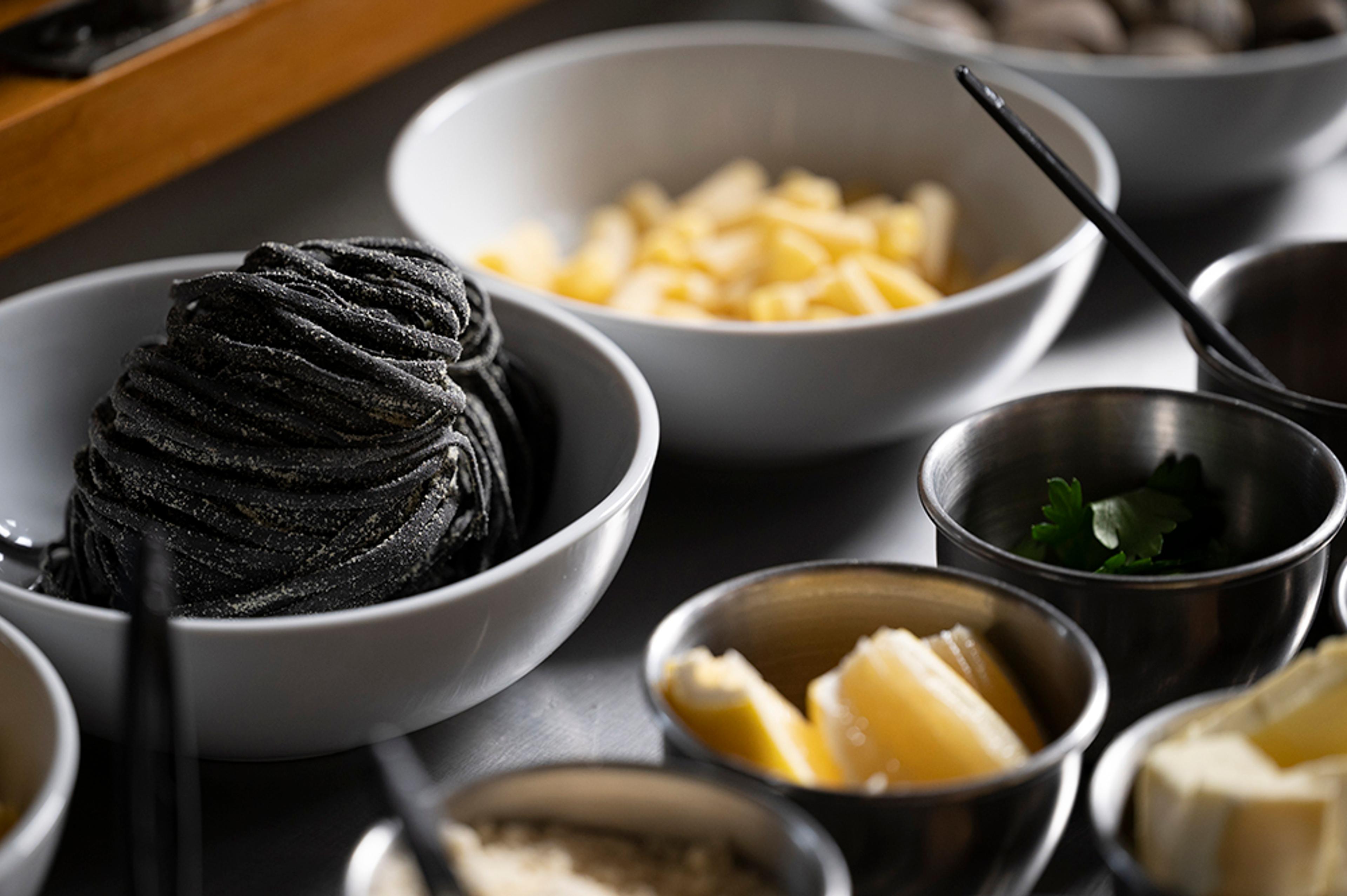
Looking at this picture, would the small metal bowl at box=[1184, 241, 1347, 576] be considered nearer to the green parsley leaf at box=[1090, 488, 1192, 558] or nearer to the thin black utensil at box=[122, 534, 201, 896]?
the green parsley leaf at box=[1090, 488, 1192, 558]

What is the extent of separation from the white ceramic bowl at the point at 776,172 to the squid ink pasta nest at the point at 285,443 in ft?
0.55

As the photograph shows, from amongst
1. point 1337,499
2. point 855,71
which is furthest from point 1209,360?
point 855,71

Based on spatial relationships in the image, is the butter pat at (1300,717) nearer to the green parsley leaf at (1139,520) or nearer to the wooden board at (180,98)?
the green parsley leaf at (1139,520)

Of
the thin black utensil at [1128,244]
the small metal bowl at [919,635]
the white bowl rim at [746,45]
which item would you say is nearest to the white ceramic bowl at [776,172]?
the white bowl rim at [746,45]

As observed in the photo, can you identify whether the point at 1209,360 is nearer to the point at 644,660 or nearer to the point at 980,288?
the point at 980,288

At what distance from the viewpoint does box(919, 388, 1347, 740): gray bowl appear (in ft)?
1.89

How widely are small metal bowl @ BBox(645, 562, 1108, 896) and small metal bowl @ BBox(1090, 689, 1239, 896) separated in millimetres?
13

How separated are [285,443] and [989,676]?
1.02 ft

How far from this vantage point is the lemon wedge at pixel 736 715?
511 mm

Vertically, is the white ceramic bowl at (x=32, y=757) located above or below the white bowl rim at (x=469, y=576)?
below

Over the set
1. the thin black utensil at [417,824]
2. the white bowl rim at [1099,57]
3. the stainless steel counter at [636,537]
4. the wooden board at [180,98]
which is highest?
the wooden board at [180,98]

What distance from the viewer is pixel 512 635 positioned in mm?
614

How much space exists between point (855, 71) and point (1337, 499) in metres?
0.68

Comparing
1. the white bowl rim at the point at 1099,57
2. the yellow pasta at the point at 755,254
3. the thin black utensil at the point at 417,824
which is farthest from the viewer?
the white bowl rim at the point at 1099,57
